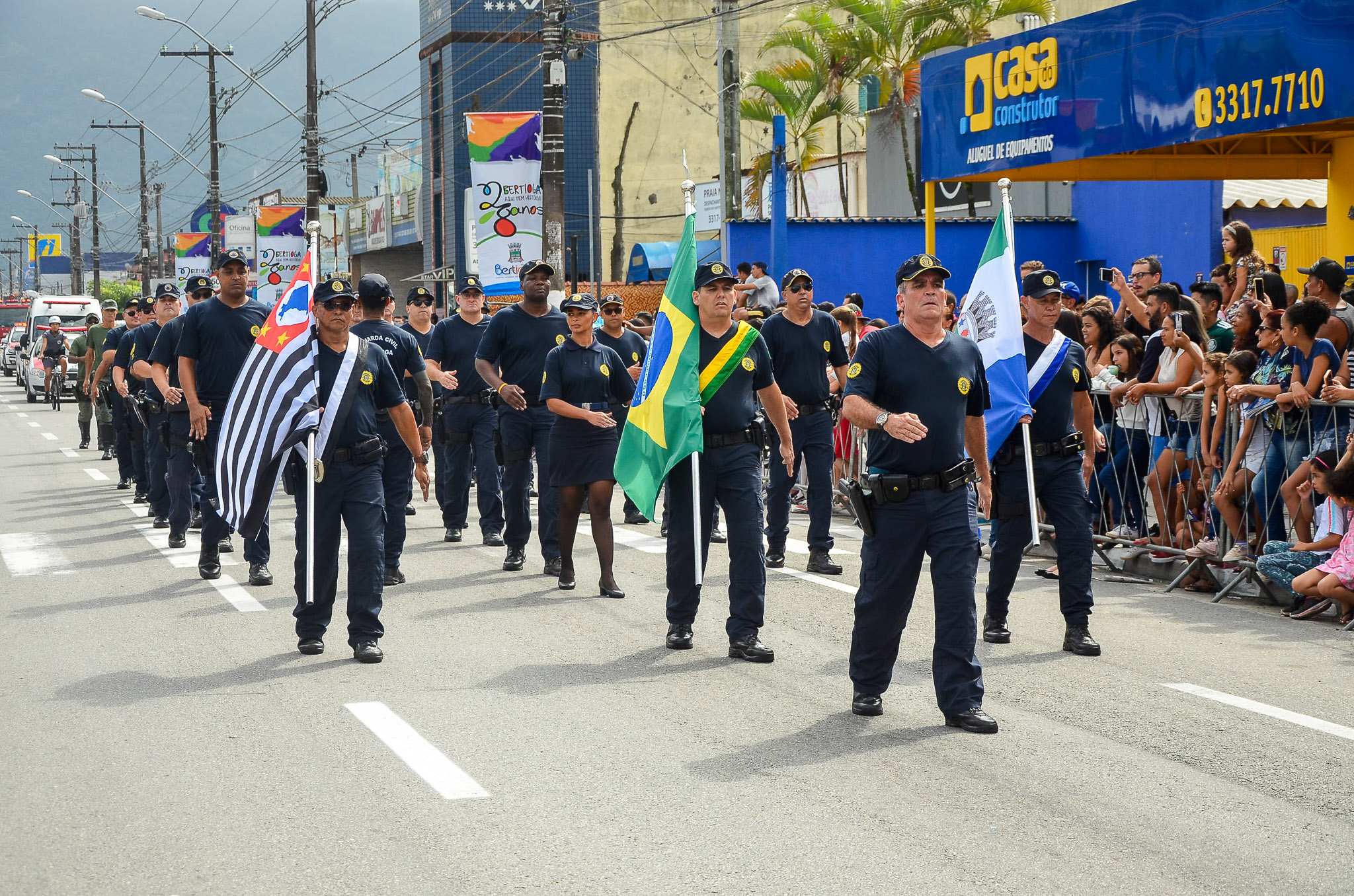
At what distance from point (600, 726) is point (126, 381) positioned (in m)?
11.0

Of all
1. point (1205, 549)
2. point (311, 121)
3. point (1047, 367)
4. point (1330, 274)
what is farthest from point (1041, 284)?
point (311, 121)

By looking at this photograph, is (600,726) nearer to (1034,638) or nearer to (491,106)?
(1034,638)

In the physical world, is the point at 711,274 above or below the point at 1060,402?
above

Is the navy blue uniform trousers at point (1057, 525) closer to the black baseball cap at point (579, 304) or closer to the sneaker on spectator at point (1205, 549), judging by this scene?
the sneaker on spectator at point (1205, 549)

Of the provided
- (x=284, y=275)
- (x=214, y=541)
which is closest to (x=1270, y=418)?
(x=214, y=541)

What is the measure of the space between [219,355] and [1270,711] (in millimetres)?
7217

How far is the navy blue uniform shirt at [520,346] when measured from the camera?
11805 mm

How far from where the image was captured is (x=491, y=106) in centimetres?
5044

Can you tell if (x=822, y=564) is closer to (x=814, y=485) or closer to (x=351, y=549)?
(x=814, y=485)

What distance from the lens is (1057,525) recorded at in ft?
28.2

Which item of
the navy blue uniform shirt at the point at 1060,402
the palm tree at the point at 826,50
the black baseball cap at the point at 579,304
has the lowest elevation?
the navy blue uniform shirt at the point at 1060,402

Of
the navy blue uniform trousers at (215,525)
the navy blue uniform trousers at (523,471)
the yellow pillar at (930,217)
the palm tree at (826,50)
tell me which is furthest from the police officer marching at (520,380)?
the palm tree at (826,50)

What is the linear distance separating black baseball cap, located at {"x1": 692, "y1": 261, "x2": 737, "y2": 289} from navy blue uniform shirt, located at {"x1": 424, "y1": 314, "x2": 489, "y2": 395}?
4952 mm

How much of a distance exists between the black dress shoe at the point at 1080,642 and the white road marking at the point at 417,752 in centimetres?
367
